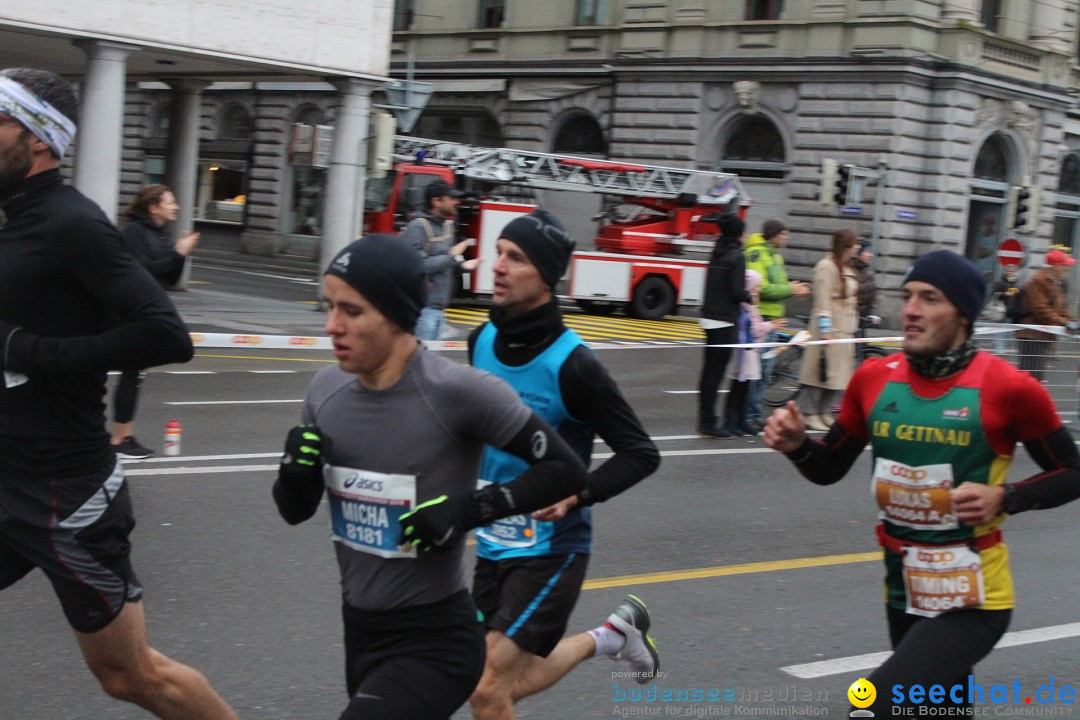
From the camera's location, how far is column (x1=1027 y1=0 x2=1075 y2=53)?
34.0 m

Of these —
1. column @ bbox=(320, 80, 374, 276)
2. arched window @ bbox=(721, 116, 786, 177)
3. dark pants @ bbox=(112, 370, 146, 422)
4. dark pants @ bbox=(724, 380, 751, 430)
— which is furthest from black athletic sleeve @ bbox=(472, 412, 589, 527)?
arched window @ bbox=(721, 116, 786, 177)

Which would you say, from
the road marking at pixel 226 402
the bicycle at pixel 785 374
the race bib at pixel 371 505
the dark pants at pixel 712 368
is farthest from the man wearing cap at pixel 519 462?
the bicycle at pixel 785 374

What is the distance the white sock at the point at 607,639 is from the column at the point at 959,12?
93.9ft

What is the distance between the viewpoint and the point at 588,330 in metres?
22.3

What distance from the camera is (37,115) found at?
3.41 metres

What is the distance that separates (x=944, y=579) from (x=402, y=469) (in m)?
1.53

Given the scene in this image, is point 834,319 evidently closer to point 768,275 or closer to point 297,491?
point 768,275

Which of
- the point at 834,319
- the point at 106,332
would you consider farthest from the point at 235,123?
the point at 106,332

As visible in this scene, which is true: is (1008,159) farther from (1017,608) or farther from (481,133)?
(1017,608)

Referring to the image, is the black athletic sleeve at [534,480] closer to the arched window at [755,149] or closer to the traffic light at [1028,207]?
the traffic light at [1028,207]

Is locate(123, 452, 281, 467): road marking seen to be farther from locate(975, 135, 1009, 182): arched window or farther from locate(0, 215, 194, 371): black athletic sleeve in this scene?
locate(975, 135, 1009, 182): arched window

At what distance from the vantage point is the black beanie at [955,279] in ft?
12.1

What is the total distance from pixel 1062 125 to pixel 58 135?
113 ft

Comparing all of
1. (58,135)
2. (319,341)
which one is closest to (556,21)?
(319,341)
